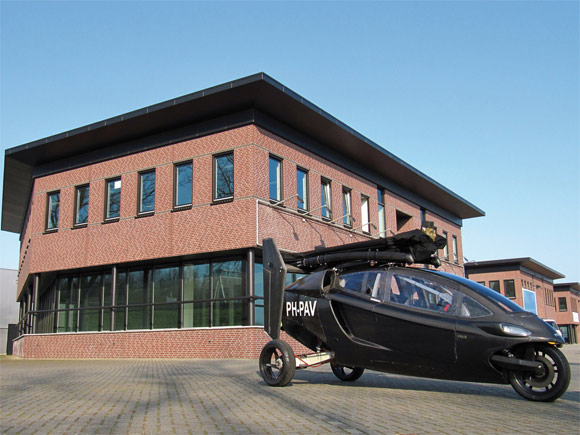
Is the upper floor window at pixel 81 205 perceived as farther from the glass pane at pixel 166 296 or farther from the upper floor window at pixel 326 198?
the upper floor window at pixel 326 198

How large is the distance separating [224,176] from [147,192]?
12.2 ft

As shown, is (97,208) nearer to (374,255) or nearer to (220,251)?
(220,251)

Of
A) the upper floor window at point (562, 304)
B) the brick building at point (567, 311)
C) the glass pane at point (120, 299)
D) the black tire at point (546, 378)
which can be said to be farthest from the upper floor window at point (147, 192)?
the upper floor window at point (562, 304)

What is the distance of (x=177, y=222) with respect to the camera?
815 inches

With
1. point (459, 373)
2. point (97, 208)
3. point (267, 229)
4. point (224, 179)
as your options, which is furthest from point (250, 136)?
point (459, 373)

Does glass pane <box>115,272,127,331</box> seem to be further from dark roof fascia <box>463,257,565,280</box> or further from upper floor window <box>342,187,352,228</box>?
dark roof fascia <box>463,257,565,280</box>

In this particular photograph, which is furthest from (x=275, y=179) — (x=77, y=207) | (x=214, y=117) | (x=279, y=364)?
(x=279, y=364)

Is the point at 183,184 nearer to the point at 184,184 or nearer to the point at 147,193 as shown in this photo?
the point at 184,184

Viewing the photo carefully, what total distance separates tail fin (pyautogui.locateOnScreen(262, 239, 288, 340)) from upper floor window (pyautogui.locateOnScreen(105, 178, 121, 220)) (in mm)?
15443

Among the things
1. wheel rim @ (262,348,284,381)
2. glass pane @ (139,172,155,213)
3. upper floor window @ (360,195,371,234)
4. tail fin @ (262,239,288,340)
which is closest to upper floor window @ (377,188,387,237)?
upper floor window @ (360,195,371,234)

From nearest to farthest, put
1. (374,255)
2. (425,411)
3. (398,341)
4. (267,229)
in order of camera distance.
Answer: (425,411), (398,341), (374,255), (267,229)

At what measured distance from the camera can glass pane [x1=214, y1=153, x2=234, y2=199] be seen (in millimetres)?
19969

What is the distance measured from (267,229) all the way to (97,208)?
8.01 metres

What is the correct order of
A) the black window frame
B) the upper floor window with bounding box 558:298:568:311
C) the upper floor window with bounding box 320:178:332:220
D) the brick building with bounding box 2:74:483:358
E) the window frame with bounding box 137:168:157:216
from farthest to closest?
the upper floor window with bounding box 558:298:568:311, the black window frame, the upper floor window with bounding box 320:178:332:220, the window frame with bounding box 137:168:157:216, the brick building with bounding box 2:74:483:358
